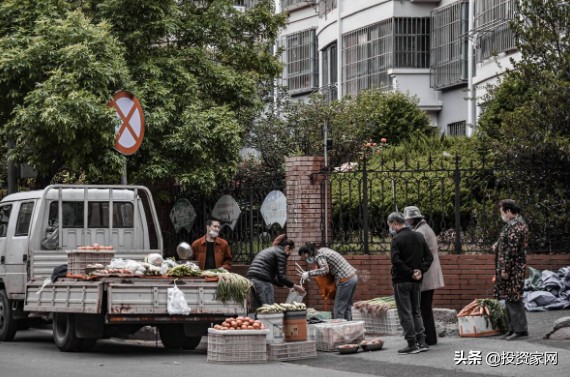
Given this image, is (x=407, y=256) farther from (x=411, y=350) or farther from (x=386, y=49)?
(x=386, y=49)

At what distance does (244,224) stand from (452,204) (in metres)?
3.76

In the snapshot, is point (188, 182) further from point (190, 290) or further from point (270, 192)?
point (190, 290)

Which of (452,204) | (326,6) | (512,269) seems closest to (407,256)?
(512,269)

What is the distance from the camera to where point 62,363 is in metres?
16.4

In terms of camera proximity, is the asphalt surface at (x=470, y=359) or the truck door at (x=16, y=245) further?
the truck door at (x=16, y=245)

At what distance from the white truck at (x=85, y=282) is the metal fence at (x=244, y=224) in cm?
262

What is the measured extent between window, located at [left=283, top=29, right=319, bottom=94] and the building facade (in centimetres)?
208

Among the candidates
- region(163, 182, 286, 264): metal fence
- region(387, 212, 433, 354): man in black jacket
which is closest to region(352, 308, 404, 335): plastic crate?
region(387, 212, 433, 354): man in black jacket

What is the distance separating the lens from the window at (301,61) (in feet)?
145

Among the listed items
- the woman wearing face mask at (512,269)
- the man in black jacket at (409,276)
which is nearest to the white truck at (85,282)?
the man in black jacket at (409,276)

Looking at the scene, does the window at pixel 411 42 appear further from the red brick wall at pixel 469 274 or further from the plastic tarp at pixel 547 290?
the plastic tarp at pixel 547 290

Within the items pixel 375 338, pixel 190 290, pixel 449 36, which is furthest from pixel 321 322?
pixel 449 36

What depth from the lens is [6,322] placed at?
66.2ft

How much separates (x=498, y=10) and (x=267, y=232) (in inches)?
458
